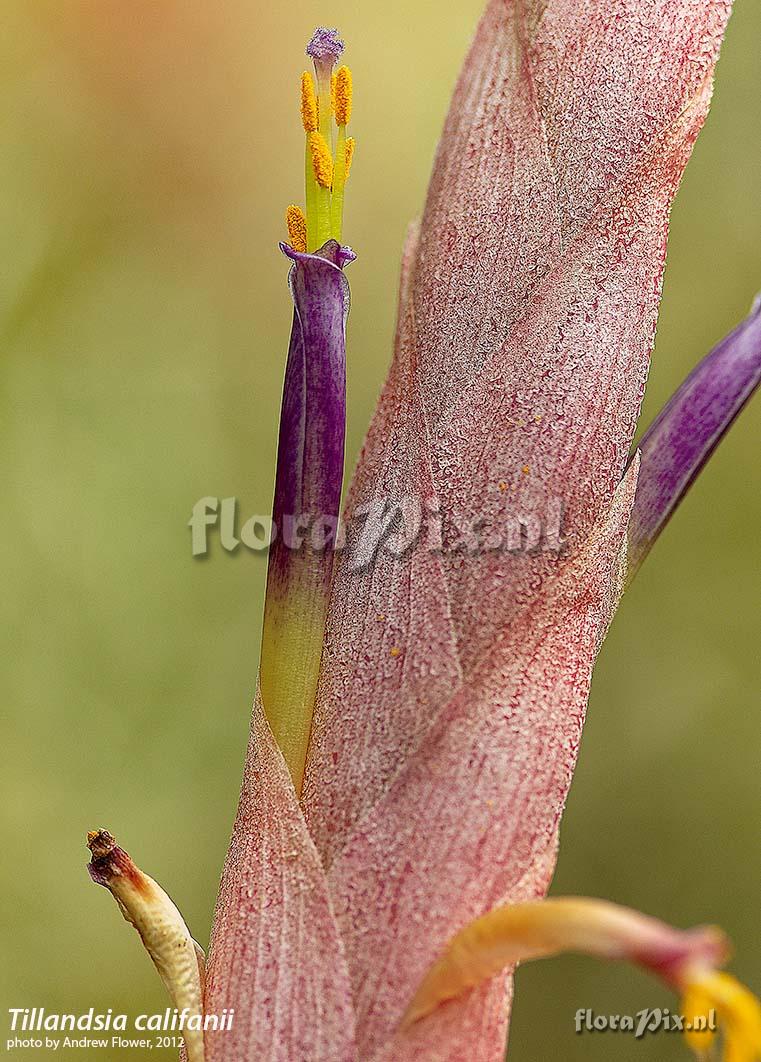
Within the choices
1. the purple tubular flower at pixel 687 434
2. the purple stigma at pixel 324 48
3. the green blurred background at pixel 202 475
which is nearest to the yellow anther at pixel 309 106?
the purple stigma at pixel 324 48

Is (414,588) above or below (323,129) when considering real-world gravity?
below

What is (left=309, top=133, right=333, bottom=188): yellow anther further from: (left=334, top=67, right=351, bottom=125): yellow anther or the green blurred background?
the green blurred background

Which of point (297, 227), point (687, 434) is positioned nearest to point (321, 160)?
point (297, 227)

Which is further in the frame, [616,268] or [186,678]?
[186,678]

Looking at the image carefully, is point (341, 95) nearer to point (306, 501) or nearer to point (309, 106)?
point (309, 106)

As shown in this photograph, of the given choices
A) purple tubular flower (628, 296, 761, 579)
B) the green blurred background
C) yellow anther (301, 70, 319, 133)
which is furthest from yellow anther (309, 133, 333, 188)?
the green blurred background

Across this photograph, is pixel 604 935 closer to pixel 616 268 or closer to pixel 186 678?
pixel 616 268

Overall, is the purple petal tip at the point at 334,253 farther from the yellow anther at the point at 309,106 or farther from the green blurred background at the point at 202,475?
the green blurred background at the point at 202,475

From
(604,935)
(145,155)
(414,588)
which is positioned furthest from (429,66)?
(604,935)
